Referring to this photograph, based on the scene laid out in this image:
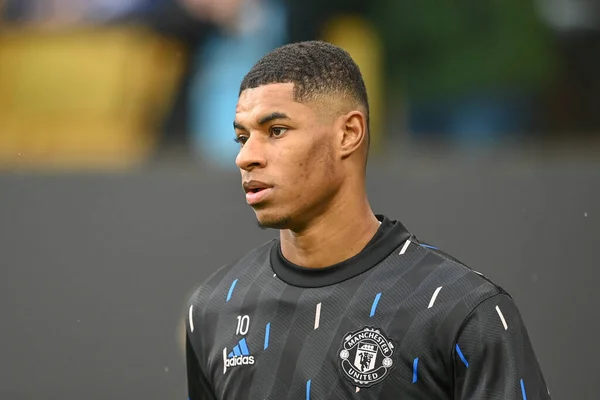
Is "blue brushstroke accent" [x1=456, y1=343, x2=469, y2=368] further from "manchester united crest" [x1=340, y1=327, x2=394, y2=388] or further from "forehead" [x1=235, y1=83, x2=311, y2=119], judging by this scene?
"forehead" [x1=235, y1=83, x2=311, y2=119]

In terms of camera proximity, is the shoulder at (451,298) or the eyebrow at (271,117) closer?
the shoulder at (451,298)

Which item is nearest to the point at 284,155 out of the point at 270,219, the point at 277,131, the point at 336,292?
the point at 277,131

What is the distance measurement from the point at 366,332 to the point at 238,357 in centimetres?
42

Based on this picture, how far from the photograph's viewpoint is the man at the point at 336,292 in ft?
8.73

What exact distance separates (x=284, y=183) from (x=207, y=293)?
1.92 ft

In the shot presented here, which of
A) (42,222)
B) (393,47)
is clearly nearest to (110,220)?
(42,222)

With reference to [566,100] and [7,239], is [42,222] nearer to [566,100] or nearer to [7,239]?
[7,239]

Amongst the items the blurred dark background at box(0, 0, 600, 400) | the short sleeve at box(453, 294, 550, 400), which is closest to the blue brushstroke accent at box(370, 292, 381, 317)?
the short sleeve at box(453, 294, 550, 400)

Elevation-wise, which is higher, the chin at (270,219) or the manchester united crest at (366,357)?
the chin at (270,219)

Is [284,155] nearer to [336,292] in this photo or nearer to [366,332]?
[336,292]

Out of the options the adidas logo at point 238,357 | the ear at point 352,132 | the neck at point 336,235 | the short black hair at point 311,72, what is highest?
the short black hair at point 311,72

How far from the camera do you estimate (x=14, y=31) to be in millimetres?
6066

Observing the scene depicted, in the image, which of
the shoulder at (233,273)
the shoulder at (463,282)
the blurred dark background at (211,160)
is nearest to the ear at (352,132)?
the shoulder at (463,282)

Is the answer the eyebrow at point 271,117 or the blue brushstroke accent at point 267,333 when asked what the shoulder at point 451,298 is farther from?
the eyebrow at point 271,117
